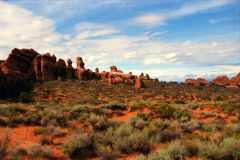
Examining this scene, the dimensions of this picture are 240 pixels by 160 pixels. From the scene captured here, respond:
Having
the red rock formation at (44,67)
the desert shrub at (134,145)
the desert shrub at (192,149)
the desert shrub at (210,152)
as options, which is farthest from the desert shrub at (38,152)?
the red rock formation at (44,67)

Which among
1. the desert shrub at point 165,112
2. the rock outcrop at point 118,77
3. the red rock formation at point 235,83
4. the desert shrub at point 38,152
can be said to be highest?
the rock outcrop at point 118,77

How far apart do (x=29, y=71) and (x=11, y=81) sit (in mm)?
27651

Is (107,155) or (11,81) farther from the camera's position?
(11,81)

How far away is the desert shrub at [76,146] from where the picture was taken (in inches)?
173

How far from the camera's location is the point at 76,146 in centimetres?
448

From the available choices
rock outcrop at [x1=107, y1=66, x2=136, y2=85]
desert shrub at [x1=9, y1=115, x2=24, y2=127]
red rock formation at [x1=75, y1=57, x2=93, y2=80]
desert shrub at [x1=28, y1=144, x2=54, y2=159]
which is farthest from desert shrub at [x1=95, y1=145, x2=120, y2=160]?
red rock formation at [x1=75, y1=57, x2=93, y2=80]

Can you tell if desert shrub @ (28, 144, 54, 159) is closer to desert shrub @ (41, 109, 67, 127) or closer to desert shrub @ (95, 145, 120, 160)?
desert shrub @ (95, 145, 120, 160)

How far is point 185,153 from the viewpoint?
12.9 feet

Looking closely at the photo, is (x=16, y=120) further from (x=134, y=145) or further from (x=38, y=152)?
(x=134, y=145)

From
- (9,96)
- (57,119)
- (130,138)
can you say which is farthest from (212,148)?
(9,96)

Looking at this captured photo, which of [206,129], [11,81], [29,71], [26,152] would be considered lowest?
[206,129]

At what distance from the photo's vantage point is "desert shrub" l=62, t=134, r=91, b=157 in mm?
4391

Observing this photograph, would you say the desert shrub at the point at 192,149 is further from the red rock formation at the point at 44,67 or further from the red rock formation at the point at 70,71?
the red rock formation at the point at 70,71

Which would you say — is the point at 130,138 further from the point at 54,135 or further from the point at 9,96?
the point at 9,96
